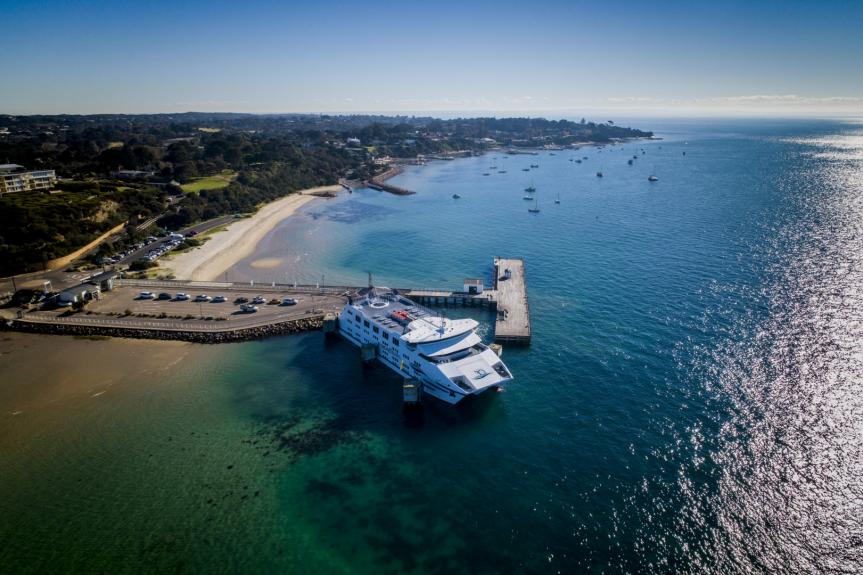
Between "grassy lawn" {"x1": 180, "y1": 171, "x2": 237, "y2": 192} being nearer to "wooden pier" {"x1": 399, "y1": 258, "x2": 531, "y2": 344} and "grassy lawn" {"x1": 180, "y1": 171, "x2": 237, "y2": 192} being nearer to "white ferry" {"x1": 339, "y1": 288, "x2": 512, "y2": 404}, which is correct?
"wooden pier" {"x1": 399, "y1": 258, "x2": 531, "y2": 344}

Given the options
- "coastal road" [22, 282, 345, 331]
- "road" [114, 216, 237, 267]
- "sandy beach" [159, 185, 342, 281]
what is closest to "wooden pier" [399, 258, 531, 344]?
"coastal road" [22, 282, 345, 331]

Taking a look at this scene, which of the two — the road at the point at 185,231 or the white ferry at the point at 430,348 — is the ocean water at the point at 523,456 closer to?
the white ferry at the point at 430,348

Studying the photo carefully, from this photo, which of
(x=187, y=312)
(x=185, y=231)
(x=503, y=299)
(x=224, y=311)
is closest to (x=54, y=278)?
(x=187, y=312)

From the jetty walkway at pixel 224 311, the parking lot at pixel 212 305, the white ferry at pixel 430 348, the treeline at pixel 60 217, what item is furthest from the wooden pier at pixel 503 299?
the treeline at pixel 60 217

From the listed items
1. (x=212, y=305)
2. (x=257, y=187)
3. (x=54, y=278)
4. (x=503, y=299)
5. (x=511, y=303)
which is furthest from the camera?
(x=257, y=187)

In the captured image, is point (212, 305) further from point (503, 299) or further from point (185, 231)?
point (185, 231)

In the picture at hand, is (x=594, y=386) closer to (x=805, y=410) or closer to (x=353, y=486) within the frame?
(x=805, y=410)

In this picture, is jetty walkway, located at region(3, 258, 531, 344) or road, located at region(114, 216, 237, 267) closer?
jetty walkway, located at region(3, 258, 531, 344)
